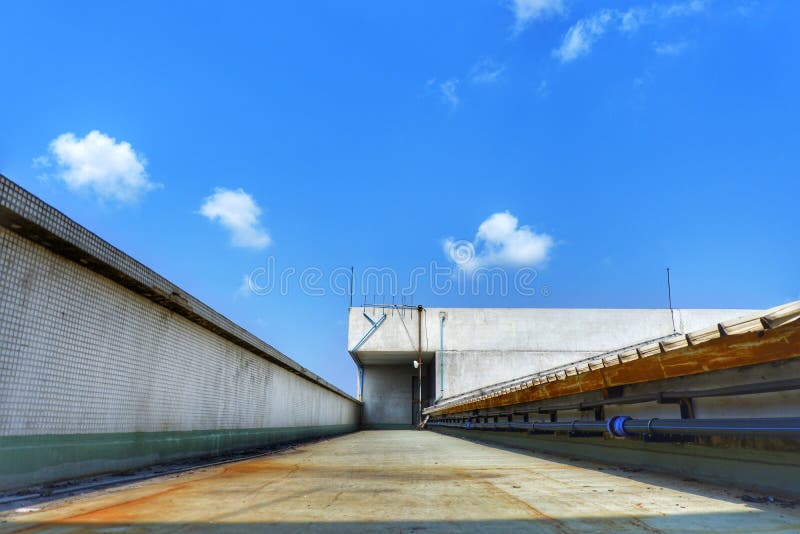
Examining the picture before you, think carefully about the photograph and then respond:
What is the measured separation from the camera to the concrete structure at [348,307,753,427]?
3341 cm

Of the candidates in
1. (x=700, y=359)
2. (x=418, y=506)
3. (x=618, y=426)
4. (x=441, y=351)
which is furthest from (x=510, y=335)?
(x=418, y=506)

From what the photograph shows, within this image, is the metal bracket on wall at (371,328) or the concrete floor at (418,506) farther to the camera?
the metal bracket on wall at (371,328)

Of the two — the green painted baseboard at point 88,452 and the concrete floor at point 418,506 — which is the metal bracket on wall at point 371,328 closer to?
the green painted baseboard at point 88,452

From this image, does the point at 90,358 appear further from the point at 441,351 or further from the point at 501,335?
the point at 501,335

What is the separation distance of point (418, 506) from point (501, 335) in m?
31.3

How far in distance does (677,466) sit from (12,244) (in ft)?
21.2

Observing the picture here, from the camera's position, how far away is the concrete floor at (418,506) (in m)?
3.00

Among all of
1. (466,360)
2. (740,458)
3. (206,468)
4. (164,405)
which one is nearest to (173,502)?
(206,468)

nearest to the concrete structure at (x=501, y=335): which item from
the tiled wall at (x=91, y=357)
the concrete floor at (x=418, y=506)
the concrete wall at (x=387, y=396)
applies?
the concrete wall at (x=387, y=396)

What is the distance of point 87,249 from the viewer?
482cm

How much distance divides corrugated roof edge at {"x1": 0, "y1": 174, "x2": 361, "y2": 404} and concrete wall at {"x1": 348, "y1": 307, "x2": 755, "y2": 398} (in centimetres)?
2563

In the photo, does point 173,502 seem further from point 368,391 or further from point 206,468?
point 368,391

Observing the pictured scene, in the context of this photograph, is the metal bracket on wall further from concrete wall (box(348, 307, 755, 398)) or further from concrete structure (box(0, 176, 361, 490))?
concrete structure (box(0, 176, 361, 490))

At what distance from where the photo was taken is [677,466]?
4977mm
